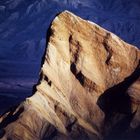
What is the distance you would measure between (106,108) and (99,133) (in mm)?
2228

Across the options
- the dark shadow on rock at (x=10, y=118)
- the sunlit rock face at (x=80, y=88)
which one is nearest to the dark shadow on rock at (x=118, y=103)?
the sunlit rock face at (x=80, y=88)

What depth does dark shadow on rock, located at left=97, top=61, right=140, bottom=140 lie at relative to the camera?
109 feet

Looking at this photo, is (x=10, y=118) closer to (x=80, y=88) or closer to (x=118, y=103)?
(x=80, y=88)

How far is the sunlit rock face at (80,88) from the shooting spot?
3194 centimetres

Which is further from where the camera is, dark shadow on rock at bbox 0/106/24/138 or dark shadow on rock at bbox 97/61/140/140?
dark shadow on rock at bbox 97/61/140/140

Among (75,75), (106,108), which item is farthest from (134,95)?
(75,75)

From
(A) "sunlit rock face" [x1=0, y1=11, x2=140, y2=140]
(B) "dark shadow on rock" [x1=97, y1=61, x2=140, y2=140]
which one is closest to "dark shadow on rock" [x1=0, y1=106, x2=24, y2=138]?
(A) "sunlit rock face" [x1=0, y1=11, x2=140, y2=140]

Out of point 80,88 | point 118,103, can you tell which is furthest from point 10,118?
point 118,103

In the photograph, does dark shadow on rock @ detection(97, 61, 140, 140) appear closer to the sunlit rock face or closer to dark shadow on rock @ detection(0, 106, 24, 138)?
the sunlit rock face

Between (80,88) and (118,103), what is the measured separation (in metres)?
2.95

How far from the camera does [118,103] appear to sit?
34125mm

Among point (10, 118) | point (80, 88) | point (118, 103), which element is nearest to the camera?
point (10, 118)

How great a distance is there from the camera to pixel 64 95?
1342 inches

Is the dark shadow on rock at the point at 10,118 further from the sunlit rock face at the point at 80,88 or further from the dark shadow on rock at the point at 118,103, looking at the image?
the dark shadow on rock at the point at 118,103
